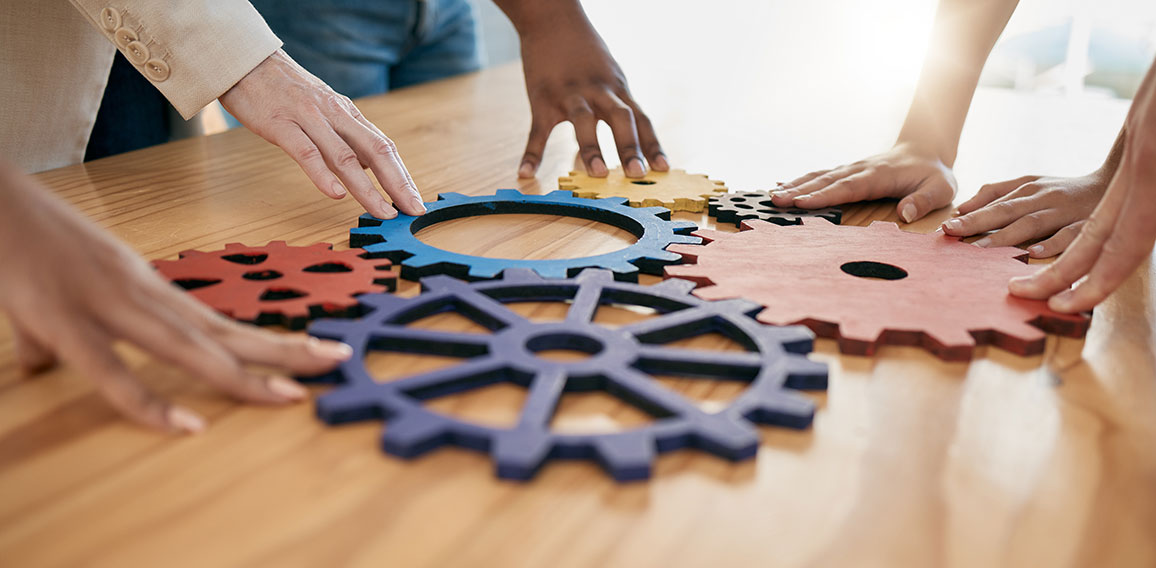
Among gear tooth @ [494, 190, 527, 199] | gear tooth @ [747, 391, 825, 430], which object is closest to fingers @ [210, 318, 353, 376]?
gear tooth @ [747, 391, 825, 430]

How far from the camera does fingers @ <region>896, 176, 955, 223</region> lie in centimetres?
139

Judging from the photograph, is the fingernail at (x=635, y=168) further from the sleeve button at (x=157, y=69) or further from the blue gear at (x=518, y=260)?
the sleeve button at (x=157, y=69)

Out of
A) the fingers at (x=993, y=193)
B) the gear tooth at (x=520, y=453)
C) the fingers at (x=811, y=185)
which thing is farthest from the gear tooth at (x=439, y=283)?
the fingers at (x=993, y=193)

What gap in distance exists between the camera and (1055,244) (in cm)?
120

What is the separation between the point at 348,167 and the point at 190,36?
0.30m

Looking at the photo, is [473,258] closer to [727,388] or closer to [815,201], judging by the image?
[727,388]

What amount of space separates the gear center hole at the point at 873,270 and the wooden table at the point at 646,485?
226mm

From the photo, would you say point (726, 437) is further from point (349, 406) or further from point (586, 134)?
point (586, 134)

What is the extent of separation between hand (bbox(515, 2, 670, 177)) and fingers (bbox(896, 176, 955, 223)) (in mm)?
450

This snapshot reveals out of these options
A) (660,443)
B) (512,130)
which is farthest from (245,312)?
(512,130)

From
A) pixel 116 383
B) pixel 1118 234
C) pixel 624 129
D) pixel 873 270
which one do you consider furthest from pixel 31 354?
pixel 624 129

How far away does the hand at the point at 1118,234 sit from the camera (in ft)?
2.78

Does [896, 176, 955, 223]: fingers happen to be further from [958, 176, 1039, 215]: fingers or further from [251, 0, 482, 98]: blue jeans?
[251, 0, 482, 98]: blue jeans

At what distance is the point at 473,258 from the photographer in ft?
3.53
